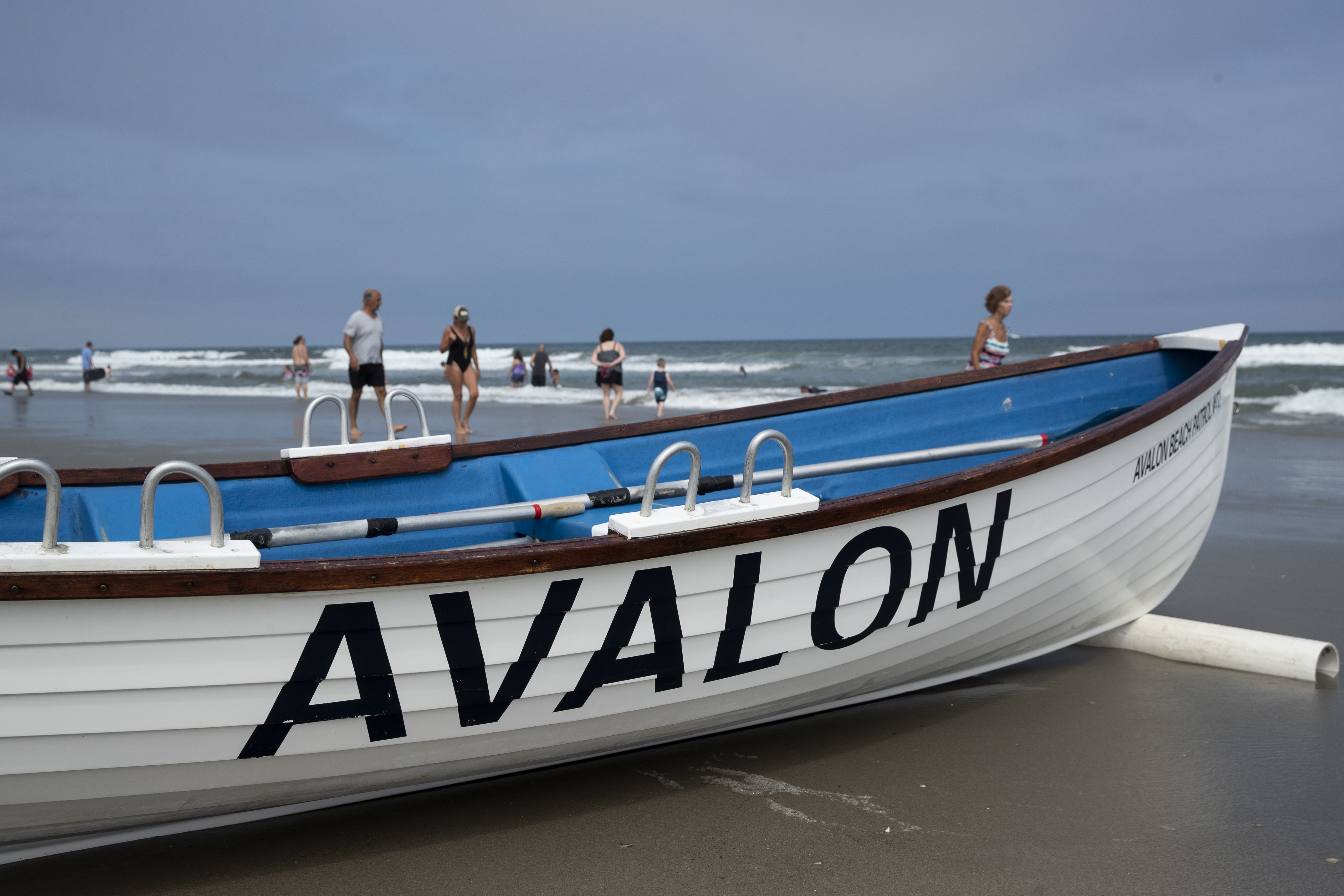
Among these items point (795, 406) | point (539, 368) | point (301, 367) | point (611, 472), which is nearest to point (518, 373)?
point (539, 368)

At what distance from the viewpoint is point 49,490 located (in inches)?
77.2

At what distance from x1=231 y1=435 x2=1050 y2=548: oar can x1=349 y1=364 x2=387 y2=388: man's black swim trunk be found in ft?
20.5

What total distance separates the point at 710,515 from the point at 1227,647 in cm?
259

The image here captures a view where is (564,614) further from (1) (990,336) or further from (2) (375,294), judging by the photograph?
(2) (375,294)

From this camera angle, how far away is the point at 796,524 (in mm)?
2641

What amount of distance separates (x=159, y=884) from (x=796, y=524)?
1.86 meters

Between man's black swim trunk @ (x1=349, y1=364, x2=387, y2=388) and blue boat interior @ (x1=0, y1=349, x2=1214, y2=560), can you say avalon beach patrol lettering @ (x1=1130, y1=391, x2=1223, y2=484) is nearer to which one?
blue boat interior @ (x1=0, y1=349, x2=1214, y2=560)

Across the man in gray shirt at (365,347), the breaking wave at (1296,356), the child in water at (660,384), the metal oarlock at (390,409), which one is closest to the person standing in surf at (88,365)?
the child in water at (660,384)

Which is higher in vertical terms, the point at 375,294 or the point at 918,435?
the point at 375,294

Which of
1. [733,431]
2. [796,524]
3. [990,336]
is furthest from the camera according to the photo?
[990,336]

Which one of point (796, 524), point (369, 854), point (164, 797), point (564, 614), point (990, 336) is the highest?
point (990, 336)

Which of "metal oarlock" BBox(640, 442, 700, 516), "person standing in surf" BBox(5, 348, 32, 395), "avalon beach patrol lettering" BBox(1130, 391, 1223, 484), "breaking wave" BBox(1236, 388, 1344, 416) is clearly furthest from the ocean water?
"metal oarlock" BBox(640, 442, 700, 516)

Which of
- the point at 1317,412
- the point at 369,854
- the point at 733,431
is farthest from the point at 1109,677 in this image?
the point at 1317,412

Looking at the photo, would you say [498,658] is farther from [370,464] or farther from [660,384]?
[660,384]
